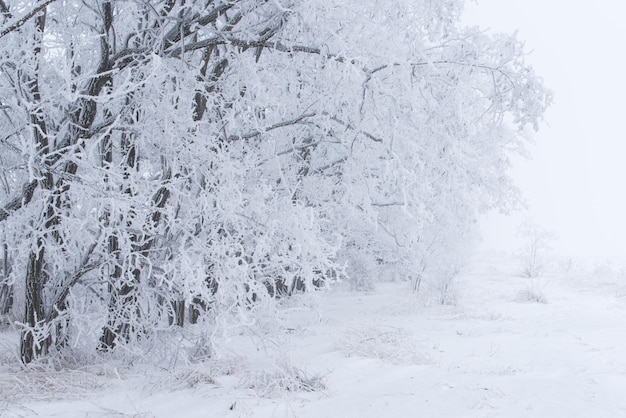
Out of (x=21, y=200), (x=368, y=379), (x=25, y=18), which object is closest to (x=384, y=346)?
(x=368, y=379)

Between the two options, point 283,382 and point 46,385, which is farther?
point 46,385

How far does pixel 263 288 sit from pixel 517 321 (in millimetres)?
4281

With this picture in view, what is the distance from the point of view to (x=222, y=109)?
16.7 ft

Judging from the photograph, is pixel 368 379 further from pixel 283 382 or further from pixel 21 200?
pixel 21 200

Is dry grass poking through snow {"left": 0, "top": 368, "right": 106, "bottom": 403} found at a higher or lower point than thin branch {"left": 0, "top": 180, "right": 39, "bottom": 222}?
lower

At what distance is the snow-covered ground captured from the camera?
350 centimetres

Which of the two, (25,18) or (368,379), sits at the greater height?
(25,18)

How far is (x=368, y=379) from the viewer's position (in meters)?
4.24

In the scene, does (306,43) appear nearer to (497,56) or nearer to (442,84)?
(442,84)

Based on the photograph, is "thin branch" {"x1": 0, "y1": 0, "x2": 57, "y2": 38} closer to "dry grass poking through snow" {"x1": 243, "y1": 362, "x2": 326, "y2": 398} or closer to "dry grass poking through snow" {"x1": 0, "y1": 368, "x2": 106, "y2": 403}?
"dry grass poking through snow" {"x1": 0, "y1": 368, "x2": 106, "y2": 403}

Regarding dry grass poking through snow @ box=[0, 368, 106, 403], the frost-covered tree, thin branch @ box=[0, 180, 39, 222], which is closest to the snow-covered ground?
dry grass poking through snow @ box=[0, 368, 106, 403]

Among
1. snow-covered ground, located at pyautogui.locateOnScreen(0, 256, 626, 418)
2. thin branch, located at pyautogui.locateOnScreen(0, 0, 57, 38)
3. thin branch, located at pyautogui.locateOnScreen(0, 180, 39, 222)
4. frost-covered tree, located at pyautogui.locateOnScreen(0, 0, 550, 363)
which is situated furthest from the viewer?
thin branch, located at pyautogui.locateOnScreen(0, 180, 39, 222)

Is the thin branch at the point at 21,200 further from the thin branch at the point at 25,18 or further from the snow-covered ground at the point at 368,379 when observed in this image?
the thin branch at the point at 25,18

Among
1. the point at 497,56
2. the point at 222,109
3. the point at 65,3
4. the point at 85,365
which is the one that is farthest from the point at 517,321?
the point at 65,3
